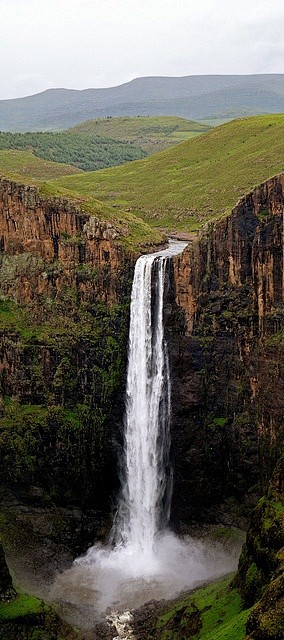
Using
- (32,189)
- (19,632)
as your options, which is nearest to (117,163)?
(32,189)

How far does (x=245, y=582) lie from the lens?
3353 centimetres

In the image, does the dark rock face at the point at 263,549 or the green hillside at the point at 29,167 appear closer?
the dark rock face at the point at 263,549

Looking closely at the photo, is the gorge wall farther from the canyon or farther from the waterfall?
the waterfall

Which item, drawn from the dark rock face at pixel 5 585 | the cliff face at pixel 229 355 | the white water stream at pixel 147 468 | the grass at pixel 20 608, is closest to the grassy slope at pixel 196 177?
the white water stream at pixel 147 468

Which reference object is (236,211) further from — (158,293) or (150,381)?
(150,381)

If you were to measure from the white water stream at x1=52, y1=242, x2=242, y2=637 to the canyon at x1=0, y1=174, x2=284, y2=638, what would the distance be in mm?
773

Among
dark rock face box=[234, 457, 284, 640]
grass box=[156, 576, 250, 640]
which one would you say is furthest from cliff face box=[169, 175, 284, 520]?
grass box=[156, 576, 250, 640]

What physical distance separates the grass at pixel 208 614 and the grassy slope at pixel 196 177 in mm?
29833

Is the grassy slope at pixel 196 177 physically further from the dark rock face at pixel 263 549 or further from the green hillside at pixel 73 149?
the green hillside at pixel 73 149

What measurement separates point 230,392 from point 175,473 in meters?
6.55

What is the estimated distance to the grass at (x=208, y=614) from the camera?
3061cm

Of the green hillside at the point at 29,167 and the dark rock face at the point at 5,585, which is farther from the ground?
Answer: the green hillside at the point at 29,167

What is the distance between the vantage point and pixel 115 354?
48.3 metres

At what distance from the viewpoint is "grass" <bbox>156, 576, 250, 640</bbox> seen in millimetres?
30609
